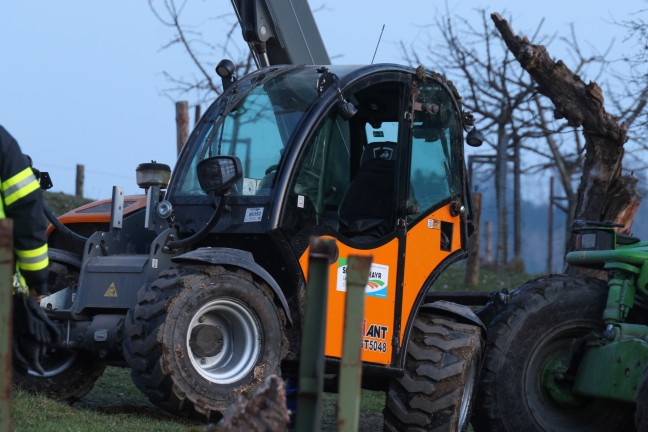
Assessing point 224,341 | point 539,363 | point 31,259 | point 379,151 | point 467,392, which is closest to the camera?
point 31,259

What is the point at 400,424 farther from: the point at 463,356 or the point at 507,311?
the point at 507,311

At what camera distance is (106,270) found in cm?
812

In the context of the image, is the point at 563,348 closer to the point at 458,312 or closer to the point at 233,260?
the point at 458,312

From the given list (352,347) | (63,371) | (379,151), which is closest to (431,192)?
(379,151)

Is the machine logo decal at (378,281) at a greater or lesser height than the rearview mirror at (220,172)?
lesser

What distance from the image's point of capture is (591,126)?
41.3ft

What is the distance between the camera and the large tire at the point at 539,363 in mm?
8570

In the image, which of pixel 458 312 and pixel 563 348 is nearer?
pixel 458 312

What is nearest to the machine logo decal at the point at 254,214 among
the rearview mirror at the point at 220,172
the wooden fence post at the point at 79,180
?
the rearview mirror at the point at 220,172

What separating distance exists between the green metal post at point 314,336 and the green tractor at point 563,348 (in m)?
4.38

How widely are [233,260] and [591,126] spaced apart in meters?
6.19

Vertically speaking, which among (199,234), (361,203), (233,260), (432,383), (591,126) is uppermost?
(591,126)

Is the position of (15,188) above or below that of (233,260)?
above

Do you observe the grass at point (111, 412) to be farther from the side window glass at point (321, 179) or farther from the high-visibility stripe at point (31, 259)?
the high-visibility stripe at point (31, 259)
